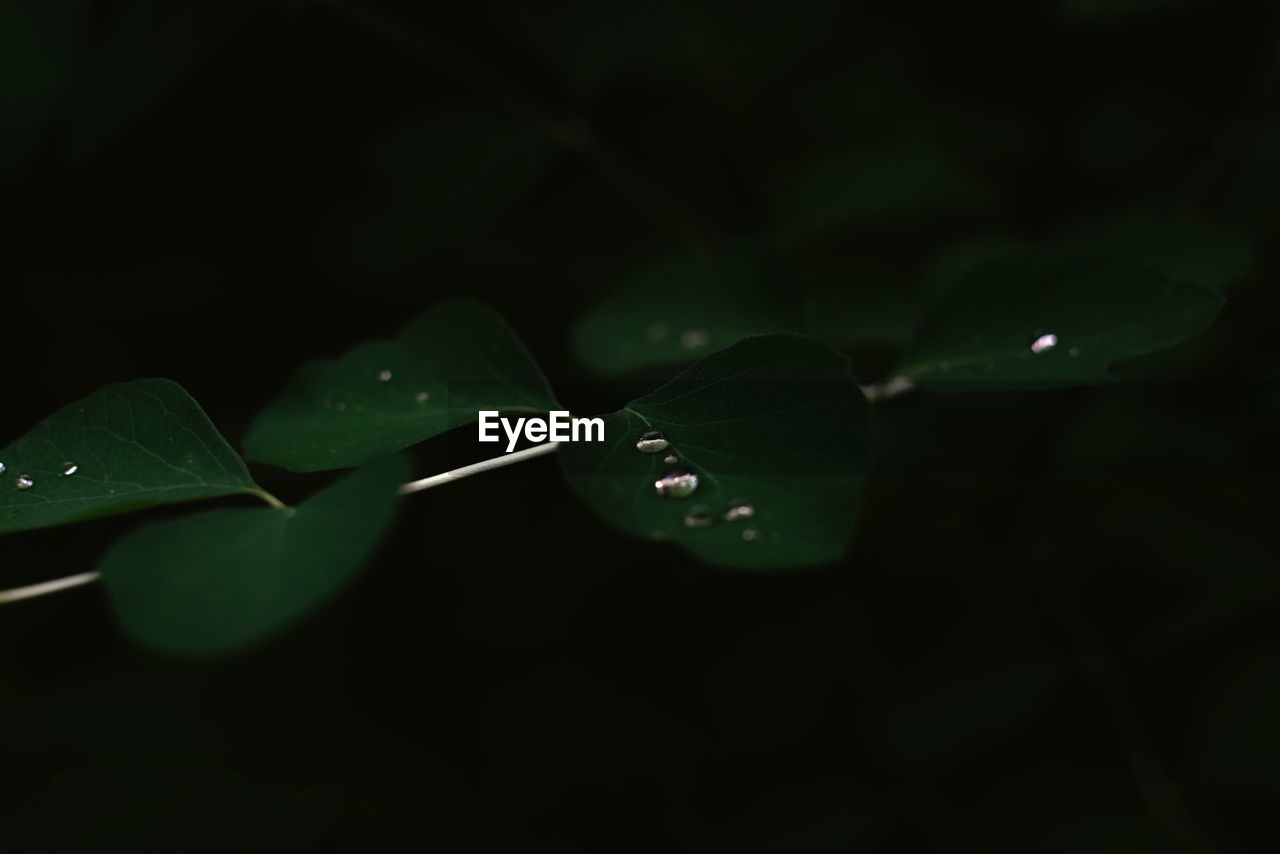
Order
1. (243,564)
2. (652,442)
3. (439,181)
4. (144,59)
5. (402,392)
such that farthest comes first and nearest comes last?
1. (439,181)
2. (144,59)
3. (402,392)
4. (652,442)
5. (243,564)

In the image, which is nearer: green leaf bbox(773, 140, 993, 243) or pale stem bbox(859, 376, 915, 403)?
pale stem bbox(859, 376, 915, 403)

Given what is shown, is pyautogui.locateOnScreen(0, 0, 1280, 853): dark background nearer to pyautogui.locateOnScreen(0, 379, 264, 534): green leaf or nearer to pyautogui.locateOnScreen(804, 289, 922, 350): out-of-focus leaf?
pyautogui.locateOnScreen(804, 289, 922, 350): out-of-focus leaf

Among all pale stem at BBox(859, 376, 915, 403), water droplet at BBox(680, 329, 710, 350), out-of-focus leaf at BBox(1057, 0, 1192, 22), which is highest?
out-of-focus leaf at BBox(1057, 0, 1192, 22)

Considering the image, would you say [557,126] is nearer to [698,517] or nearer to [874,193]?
[874,193]

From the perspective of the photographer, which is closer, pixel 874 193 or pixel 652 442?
pixel 652 442

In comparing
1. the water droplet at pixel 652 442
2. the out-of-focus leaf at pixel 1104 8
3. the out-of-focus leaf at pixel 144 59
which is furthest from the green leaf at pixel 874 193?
the water droplet at pixel 652 442

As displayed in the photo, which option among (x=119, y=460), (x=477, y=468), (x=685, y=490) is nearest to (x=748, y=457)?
(x=685, y=490)

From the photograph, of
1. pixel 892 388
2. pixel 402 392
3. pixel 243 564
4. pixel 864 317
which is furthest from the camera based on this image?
pixel 864 317

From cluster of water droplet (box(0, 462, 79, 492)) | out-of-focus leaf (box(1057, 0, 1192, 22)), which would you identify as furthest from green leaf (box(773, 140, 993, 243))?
cluster of water droplet (box(0, 462, 79, 492))

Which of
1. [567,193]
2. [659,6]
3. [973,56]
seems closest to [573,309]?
[567,193]
